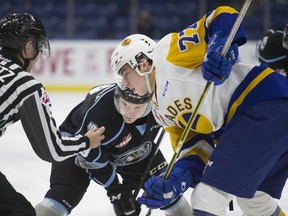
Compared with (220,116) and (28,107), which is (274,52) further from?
(28,107)

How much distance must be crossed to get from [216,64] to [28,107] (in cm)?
65

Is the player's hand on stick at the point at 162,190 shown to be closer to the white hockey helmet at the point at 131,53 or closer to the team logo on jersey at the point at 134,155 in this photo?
the white hockey helmet at the point at 131,53

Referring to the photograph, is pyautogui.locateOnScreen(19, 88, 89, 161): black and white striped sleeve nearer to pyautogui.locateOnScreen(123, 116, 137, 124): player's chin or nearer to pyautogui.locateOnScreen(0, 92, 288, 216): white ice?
pyautogui.locateOnScreen(123, 116, 137, 124): player's chin

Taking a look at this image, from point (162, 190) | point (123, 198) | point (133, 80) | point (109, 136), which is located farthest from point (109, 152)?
point (162, 190)

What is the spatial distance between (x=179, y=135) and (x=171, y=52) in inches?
14.5

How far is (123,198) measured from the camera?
2.87 m

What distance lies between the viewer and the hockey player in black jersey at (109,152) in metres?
2.83

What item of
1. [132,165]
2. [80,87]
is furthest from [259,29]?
[132,165]

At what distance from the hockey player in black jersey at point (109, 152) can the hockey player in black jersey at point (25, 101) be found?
37 cm

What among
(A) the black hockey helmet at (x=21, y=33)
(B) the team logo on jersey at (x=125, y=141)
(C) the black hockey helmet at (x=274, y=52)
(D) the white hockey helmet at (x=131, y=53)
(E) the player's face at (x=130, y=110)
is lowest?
(B) the team logo on jersey at (x=125, y=141)

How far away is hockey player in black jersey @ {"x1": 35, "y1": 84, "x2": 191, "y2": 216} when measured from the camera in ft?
9.28

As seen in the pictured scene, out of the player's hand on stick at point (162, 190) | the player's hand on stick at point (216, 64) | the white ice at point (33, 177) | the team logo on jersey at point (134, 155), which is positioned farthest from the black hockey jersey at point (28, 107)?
the white ice at point (33, 177)

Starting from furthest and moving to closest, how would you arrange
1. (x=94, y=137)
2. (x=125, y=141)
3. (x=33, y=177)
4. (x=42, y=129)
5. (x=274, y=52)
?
1. (x=33, y=177)
2. (x=274, y=52)
3. (x=125, y=141)
4. (x=94, y=137)
5. (x=42, y=129)

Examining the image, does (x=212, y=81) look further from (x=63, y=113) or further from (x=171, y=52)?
(x=63, y=113)
